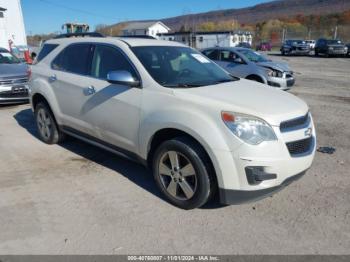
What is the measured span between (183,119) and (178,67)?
1.11 m

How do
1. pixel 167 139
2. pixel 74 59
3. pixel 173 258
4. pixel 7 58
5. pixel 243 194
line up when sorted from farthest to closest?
pixel 7 58 < pixel 74 59 < pixel 167 139 < pixel 243 194 < pixel 173 258

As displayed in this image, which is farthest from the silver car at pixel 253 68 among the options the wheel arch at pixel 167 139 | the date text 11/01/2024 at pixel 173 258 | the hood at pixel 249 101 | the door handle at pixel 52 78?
the date text 11/01/2024 at pixel 173 258

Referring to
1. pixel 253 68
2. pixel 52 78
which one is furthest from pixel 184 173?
pixel 253 68

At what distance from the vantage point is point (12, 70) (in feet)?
29.0

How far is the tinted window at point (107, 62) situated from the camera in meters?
3.99

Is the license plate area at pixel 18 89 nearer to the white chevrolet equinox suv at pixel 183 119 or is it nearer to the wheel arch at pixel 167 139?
the white chevrolet equinox suv at pixel 183 119

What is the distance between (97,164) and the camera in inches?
187

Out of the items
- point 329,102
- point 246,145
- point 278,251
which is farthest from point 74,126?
point 329,102

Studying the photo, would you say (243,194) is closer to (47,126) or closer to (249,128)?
(249,128)

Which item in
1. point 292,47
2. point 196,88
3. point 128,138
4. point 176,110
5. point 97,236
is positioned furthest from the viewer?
point 292,47

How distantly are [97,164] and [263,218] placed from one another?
2505mm

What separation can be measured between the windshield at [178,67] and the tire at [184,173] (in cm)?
76

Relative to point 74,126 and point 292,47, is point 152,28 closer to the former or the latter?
point 292,47

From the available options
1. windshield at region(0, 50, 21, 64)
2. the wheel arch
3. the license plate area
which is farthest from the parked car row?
the wheel arch
